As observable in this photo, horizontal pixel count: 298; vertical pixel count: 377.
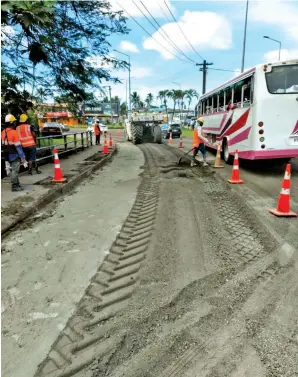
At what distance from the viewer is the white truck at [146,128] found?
2291 cm

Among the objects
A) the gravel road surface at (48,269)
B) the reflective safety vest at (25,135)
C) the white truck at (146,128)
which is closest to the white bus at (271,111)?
the gravel road surface at (48,269)

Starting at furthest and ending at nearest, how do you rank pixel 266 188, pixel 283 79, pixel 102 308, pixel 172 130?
pixel 172 130, pixel 283 79, pixel 266 188, pixel 102 308

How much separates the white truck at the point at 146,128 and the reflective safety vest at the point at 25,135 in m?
13.9

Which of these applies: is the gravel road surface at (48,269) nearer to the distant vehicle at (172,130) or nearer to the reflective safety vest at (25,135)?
the reflective safety vest at (25,135)

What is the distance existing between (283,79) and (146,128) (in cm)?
1600

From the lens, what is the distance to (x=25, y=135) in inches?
361

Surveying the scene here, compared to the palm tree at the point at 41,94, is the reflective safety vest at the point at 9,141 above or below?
below

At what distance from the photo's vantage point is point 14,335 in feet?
8.84

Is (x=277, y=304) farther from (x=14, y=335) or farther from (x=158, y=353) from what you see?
(x=14, y=335)

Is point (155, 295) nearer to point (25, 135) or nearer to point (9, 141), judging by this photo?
point (9, 141)

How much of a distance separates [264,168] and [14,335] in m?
9.67

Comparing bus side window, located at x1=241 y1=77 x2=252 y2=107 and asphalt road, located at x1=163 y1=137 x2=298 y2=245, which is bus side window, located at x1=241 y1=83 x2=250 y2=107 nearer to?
bus side window, located at x1=241 y1=77 x2=252 y2=107

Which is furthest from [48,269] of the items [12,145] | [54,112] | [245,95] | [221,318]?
[54,112]

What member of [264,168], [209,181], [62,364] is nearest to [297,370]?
[62,364]
